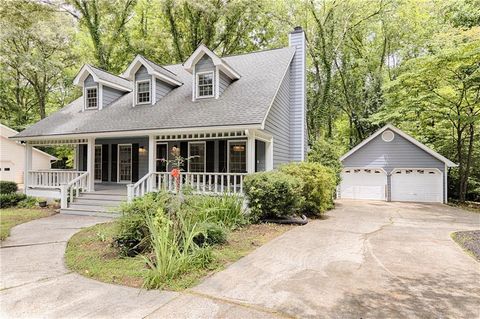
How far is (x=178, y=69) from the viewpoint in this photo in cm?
1644

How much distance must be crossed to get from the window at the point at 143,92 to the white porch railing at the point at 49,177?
447 cm

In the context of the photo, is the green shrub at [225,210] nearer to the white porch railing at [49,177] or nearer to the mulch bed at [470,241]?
the mulch bed at [470,241]

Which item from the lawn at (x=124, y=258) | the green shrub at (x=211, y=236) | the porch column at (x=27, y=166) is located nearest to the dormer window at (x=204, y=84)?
the lawn at (x=124, y=258)

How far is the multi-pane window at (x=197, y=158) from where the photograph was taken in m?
12.9

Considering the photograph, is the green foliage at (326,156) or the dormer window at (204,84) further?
the green foliage at (326,156)

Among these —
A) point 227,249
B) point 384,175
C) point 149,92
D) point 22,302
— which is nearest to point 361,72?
point 384,175

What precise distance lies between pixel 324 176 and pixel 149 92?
360 inches

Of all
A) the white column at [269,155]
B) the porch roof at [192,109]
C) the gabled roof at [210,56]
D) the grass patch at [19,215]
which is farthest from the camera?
the gabled roof at [210,56]

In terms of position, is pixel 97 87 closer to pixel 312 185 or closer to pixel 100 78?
pixel 100 78

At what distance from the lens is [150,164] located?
11.2 m

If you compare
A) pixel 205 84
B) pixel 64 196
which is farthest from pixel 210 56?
pixel 64 196

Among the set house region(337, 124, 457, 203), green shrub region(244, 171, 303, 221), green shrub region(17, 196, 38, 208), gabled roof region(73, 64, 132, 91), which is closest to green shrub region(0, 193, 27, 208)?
green shrub region(17, 196, 38, 208)

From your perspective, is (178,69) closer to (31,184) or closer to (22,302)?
(31,184)

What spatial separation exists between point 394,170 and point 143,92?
50.6 feet
